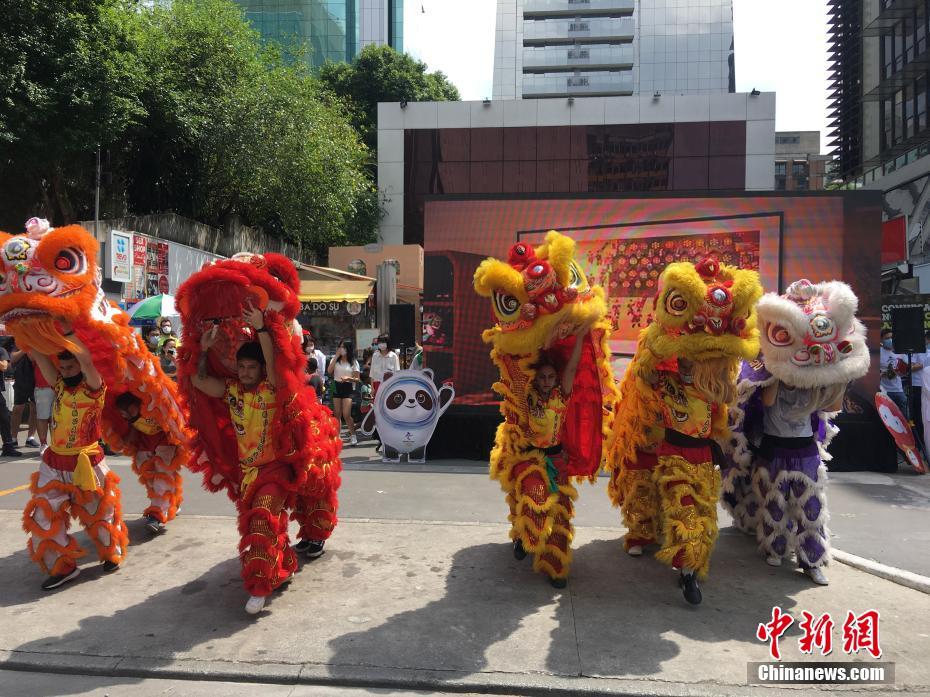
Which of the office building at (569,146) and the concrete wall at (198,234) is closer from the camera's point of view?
the concrete wall at (198,234)

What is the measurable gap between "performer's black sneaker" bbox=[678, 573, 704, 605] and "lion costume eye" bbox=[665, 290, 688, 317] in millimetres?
1550

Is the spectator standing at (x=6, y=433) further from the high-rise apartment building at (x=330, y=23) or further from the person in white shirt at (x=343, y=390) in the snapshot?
the high-rise apartment building at (x=330, y=23)

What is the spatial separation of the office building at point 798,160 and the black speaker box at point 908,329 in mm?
58077

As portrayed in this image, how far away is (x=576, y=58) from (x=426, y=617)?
55646 mm

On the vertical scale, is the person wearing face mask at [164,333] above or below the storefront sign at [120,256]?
below

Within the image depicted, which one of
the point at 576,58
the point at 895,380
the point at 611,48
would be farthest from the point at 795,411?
the point at 611,48

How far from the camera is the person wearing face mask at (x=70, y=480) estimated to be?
3957mm

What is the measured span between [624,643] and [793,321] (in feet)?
7.23

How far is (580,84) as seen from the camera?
5144 cm

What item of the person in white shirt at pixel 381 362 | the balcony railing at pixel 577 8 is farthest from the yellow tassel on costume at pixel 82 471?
the balcony railing at pixel 577 8

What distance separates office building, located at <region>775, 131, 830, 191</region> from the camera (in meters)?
62.0

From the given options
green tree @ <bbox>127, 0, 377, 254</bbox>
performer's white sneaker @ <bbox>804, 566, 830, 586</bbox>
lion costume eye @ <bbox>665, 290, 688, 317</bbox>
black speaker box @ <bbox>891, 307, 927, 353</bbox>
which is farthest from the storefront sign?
black speaker box @ <bbox>891, 307, 927, 353</bbox>

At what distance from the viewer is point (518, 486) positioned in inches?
158

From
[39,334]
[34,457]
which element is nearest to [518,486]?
[39,334]
